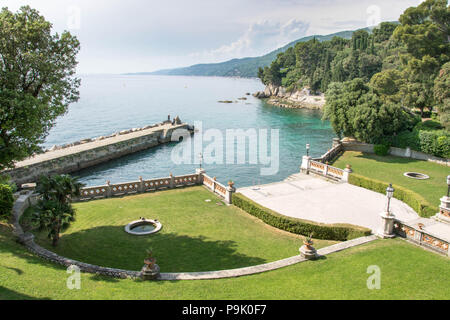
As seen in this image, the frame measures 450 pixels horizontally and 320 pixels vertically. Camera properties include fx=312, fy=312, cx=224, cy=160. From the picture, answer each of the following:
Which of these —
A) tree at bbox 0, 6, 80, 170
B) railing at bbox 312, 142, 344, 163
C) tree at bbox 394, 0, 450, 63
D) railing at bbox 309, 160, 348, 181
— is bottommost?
railing at bbox 309, 160, 348, 181

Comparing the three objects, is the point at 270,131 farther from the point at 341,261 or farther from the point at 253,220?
the point at 341,261

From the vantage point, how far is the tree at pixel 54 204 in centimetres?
1544

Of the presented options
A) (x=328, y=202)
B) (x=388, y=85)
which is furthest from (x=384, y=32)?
(x=328, y=202)

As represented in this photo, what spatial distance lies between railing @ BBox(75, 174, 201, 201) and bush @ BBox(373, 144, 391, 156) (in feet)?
82.3

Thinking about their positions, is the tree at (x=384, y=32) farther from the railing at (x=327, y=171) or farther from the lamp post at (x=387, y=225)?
the lamp post at (x=387, y=225)

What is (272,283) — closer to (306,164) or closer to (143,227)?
(143,227)

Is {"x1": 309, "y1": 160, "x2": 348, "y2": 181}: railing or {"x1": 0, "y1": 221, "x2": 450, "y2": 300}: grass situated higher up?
{"x1": 309, "y1": 160, "x2": 348, "y2": 181}: railing

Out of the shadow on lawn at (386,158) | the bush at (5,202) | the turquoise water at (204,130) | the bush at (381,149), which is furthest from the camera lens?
the turquoise water at (204,130)

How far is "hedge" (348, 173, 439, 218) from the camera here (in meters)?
21.9

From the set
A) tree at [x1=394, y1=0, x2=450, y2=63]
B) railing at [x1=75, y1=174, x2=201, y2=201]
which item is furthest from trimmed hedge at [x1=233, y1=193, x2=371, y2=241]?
tree at [x1=394, y1=0, x2=450, y2=63]

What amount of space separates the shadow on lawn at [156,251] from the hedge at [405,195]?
1355 centimetres

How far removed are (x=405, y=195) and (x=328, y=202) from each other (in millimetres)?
6244

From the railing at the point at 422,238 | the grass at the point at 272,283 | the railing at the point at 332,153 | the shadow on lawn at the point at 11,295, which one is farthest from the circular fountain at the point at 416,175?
the shadow on lawn at the point at 11,295

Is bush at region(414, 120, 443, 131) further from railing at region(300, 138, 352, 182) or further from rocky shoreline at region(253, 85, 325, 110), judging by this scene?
rocky shoreline at region(253, 85, 325, 110)
